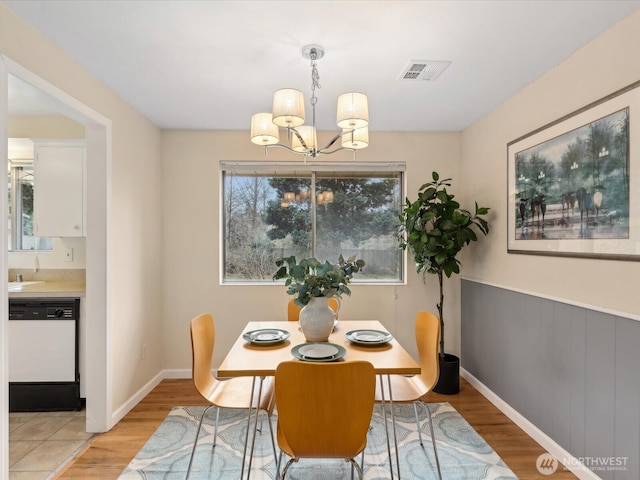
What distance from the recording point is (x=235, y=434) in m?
2.55

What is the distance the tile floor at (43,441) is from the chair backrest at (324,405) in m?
1.70

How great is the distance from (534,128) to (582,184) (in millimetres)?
653

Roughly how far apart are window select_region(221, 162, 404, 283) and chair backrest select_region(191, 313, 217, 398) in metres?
1.47

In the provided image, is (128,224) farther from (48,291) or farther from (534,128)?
(534,128)

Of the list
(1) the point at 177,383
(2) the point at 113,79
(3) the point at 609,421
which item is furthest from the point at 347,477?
(2) the point at 113,79

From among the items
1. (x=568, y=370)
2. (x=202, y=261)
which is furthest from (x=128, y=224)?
(x=568, y=370)

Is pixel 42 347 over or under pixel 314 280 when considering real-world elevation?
under

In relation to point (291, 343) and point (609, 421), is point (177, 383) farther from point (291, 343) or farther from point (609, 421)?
point (609, 421)

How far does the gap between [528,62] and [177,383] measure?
3877mm

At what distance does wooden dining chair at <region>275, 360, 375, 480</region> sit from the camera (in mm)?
1435

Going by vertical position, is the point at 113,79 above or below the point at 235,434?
above

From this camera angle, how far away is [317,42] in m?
2.03

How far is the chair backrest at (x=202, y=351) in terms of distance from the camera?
204 centimetres

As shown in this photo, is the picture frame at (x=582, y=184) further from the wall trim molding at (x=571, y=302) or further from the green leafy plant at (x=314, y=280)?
the green leafy plant at (x=314, y=280)
